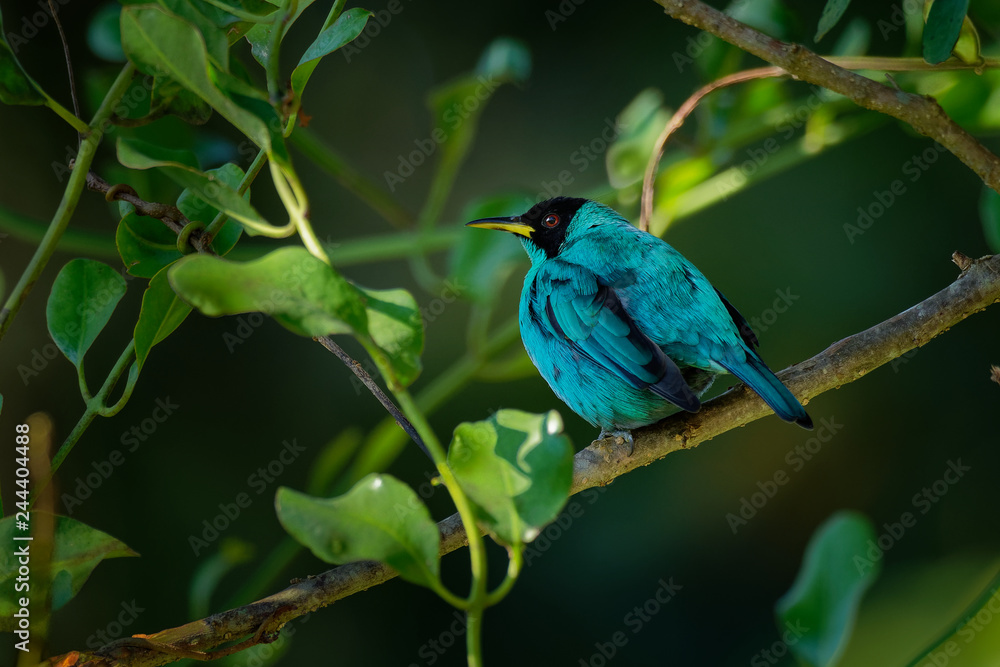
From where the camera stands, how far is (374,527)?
98cm

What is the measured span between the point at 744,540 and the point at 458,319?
148 cm

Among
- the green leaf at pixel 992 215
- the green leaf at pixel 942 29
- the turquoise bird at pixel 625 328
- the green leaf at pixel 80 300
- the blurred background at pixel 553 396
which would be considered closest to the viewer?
the green leaf at pixel 80 300

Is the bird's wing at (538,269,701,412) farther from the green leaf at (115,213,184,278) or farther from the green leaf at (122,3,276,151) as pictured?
the green leaf at (122,3,276,151)

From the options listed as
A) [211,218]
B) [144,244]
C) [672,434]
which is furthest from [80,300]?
[672,434]

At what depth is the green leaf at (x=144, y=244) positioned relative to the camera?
4.69ft

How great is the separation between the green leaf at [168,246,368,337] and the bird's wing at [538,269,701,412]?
1253mm

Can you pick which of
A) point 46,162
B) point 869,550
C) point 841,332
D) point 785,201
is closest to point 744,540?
point 841,332

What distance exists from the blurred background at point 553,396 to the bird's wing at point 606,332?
591 millimetres

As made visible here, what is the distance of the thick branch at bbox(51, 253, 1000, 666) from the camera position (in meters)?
1.39

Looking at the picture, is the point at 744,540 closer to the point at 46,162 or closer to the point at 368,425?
the point at 368,425

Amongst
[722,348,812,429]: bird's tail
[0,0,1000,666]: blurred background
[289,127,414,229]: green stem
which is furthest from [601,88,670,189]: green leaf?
[722,348,812,429]: bird's tail

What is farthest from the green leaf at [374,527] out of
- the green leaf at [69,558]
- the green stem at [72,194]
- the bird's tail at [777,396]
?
the bird's tail at [777,396]

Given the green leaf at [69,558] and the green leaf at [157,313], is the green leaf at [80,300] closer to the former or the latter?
the green leaf at [157,313]

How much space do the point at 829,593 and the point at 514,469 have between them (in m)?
0.85
